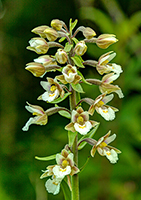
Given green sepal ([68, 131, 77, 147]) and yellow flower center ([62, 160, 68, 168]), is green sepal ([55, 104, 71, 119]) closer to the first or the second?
green sepal ([68, 131, 77, 147])

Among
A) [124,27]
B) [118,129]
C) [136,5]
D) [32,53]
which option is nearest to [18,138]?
[32,53]

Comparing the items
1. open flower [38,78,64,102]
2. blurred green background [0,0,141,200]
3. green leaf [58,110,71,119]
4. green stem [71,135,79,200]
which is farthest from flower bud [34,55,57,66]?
blurred green background [0,0,141,200]

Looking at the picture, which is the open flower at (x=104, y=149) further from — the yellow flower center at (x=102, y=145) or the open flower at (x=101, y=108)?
the open flower at (x=101, y=108)

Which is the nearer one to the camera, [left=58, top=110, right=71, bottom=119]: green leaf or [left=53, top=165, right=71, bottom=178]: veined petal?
[left=53, top=165, right=71, bottom=178]: veined petal

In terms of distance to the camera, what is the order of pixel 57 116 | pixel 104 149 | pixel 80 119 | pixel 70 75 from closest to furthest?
pixel 70 75 → pixel 80 119 → pixel 104 149 → pixel 57 116

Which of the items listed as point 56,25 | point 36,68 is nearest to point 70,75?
point 36,68

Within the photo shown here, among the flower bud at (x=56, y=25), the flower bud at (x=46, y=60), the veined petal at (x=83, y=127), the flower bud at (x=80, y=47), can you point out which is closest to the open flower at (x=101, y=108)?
the veined petal at (x=83, y=127)

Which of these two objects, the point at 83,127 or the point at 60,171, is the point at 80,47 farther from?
the point at 60,171
